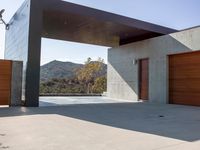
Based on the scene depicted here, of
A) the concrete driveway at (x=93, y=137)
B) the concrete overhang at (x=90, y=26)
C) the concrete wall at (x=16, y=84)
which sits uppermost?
the concrete overhang at (x=90, y=26)

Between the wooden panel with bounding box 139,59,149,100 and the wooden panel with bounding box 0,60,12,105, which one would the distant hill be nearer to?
the wooden panel with bounding box 139,59,149,100

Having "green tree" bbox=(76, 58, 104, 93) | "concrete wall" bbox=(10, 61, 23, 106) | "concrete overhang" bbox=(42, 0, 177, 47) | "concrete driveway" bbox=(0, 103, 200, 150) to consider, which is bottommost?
"concrete driveway" bbox=(0, 103, 200, 150)

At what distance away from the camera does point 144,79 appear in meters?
15.2

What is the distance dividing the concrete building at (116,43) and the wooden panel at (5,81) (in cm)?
70

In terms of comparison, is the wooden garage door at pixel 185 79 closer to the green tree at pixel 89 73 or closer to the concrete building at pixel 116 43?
the concrete building at pixel 116 43

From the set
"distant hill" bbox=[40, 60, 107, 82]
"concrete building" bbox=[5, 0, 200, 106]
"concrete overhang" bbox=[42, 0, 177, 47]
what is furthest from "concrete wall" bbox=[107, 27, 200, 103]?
"distant hill" bbox=[40, 60, 107, 82]

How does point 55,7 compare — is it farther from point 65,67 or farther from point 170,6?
point 65,67

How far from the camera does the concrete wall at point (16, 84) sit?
10.8 meters

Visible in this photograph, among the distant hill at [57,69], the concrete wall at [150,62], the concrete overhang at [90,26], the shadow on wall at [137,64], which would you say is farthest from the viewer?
the distant hill at [57,69]

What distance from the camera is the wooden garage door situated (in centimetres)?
1212

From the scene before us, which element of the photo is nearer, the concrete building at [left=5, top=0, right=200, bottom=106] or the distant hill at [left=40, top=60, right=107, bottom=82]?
the concrete building at [left=5, top=0, right=200, bottom=106]

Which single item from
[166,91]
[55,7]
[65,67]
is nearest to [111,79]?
[166,91]

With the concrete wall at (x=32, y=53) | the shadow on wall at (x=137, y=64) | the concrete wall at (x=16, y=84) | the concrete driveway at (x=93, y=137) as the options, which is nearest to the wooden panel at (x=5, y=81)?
the concrete wall at (x=16, y=84)

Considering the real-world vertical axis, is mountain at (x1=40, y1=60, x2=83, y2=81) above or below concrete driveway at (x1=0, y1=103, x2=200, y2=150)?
above
